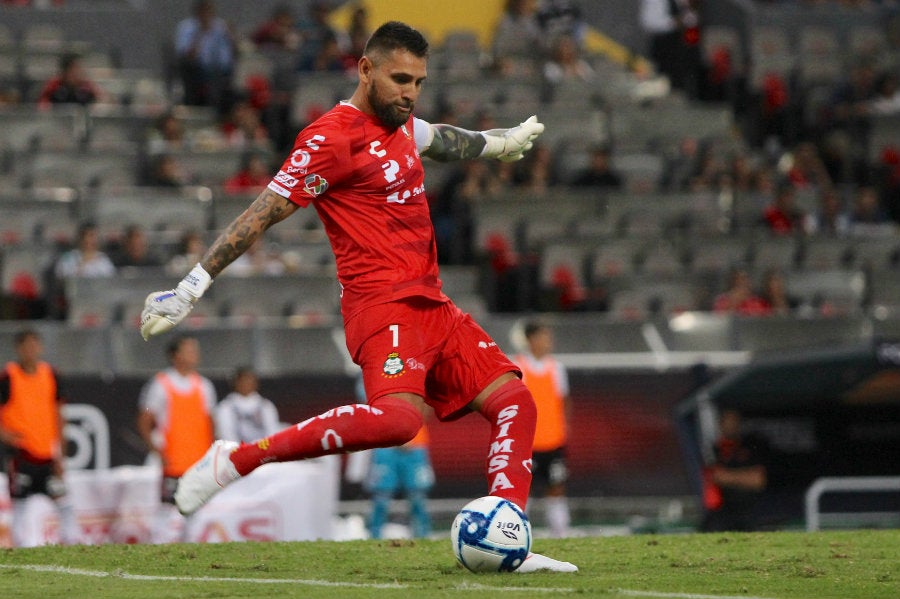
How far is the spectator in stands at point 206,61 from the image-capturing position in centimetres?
2077

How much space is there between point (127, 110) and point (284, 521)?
8864mm

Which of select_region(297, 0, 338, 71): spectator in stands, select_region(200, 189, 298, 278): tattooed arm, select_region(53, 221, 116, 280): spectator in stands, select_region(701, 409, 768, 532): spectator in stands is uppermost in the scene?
select_region(297, 0, 338, 71): spectator in stands

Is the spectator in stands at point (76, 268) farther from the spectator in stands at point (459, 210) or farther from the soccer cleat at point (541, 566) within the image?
the soccer cleat at point (541, 566)

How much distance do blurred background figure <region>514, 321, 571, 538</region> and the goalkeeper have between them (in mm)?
6885

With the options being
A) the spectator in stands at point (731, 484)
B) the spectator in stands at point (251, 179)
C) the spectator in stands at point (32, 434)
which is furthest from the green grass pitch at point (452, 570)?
the spectator in stands at point (251, 179)

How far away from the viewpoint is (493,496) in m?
6.77

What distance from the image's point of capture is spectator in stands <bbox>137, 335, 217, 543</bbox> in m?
13.1

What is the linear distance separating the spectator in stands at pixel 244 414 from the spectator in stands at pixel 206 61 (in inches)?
316

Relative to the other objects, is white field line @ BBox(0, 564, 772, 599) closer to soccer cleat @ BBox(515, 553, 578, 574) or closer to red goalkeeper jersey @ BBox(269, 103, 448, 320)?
soccer cleat @ BBox(515, 553, 578, 574)

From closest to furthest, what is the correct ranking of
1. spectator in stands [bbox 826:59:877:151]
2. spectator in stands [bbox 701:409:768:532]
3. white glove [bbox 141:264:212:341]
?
white glove [bbox 141:264:212:341] < spectator in stands [bbox 701:409:768:532] < spectator in stands [bbox 826:59:877:151]

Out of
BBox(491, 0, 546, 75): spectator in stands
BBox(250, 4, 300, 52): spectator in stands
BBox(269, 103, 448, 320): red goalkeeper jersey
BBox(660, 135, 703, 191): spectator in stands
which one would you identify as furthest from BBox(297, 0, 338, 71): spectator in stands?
BBox(269, 103, 448, 320): red goalkeeper jersey

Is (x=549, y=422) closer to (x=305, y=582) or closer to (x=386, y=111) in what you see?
(x=386, y=111)

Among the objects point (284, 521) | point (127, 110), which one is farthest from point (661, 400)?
point (127, 110)

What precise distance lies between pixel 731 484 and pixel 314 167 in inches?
313
